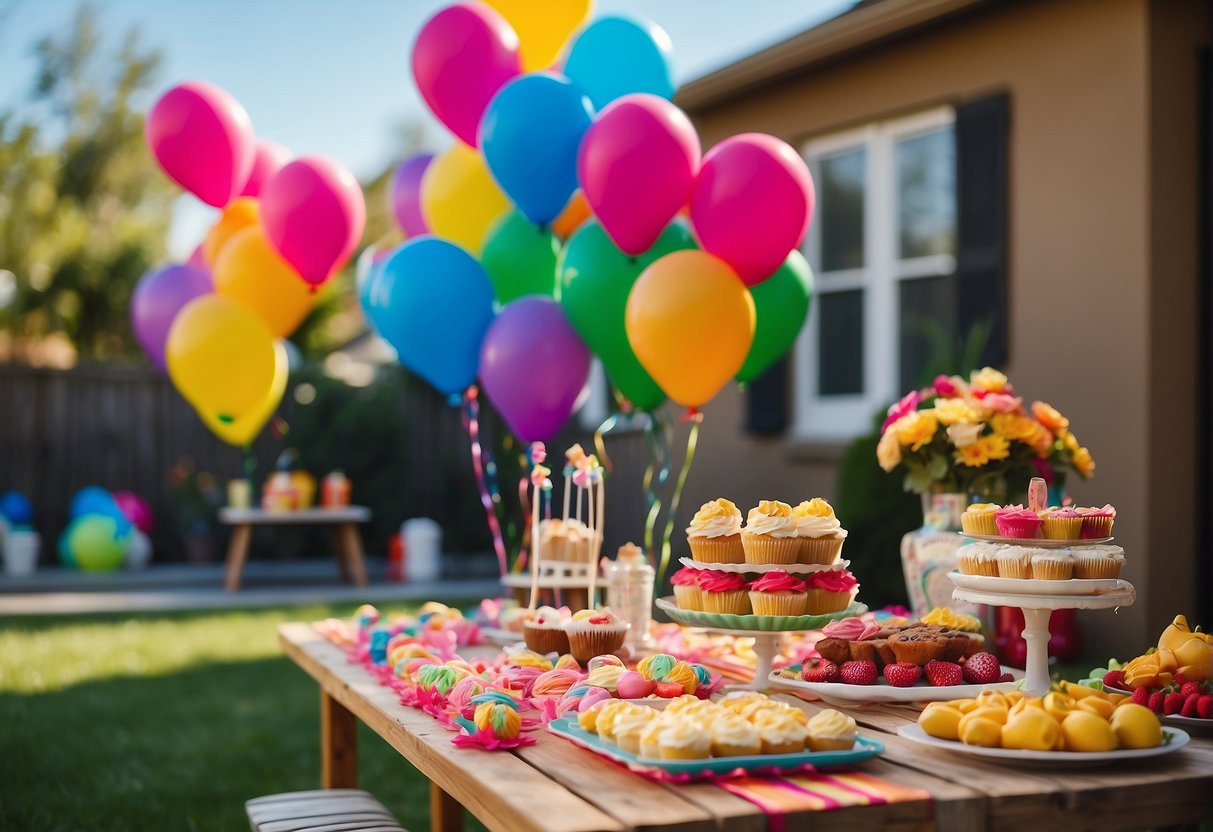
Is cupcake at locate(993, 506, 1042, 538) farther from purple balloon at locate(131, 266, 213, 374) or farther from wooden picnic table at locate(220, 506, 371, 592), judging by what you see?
wooden picnic table at locate(220, 506, 371, 592)

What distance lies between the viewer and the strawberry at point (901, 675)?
2.23m

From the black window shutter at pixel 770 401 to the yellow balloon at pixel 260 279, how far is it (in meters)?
3.69

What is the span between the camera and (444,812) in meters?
3.17

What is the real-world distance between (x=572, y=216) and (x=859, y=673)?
2377 mm

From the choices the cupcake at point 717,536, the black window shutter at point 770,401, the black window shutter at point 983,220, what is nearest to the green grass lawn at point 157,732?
the cupcake at point 717,536

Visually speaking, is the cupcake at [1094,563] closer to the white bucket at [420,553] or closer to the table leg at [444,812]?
the table leg at [444,812]

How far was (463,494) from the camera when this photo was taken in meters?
12.0

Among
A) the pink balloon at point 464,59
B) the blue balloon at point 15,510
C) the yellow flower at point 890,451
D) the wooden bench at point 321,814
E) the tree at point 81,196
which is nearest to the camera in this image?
the wooden bench at point 321,814

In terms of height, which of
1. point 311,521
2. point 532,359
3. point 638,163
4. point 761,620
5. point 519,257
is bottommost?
point 311,521

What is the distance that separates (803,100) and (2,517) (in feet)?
25.2

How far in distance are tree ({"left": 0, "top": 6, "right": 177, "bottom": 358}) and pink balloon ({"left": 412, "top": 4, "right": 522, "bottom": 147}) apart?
51.7 ft

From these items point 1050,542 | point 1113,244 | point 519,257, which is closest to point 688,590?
point 1050,542

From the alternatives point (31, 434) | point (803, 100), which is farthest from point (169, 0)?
point (803, 100)

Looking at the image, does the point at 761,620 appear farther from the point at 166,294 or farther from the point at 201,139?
the point at 166,294
